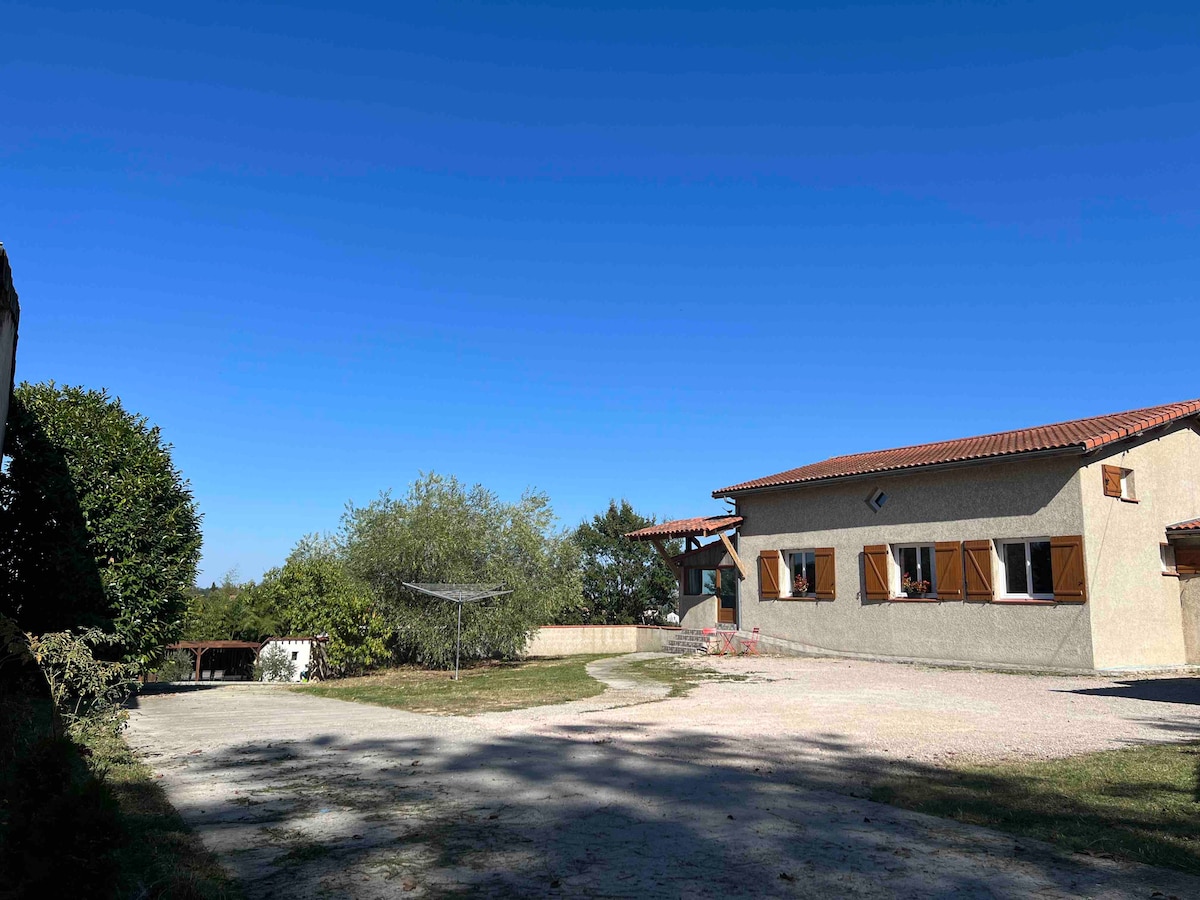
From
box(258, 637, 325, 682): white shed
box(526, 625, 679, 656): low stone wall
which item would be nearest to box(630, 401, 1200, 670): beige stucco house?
box(526, 625, 679, 656): low stone wall

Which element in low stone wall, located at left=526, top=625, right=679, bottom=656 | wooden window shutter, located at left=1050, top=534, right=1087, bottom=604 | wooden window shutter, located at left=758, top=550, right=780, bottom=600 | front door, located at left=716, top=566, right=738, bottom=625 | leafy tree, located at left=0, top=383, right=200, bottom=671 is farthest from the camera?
low stone wall, located at left=526, top=625, right=679, bottom=656

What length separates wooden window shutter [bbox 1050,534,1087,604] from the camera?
15.1 metres

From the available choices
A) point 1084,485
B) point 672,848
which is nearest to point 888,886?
point 672,848

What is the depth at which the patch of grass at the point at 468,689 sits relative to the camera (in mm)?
12238

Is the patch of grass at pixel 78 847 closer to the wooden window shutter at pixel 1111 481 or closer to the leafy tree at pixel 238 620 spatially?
the wooden window shutter at pixel 1111 481

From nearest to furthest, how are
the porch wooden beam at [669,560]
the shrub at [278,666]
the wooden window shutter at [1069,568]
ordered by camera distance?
the wooden window shutter at [1069,568] < the shrub at [278,666] < the porch wooden beam at [669,560]

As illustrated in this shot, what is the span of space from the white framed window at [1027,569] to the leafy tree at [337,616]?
47.0 ft

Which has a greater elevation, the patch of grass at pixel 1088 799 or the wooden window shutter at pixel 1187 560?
the wooden window shutter at pixel 1187 560

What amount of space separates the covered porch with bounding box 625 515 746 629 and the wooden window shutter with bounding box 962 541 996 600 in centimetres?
671

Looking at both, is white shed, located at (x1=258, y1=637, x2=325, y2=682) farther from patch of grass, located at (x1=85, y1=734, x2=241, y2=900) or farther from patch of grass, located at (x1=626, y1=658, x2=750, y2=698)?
patch of grass, located at (x1=85, y1=734, x2=241, y2=900)

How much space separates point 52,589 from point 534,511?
43.1ft

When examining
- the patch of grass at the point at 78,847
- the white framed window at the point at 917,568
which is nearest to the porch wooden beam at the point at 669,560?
the white framed window at the point at 917,568

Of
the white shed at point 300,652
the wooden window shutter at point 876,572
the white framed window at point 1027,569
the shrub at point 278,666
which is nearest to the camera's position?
the white framed window at point 1027,569

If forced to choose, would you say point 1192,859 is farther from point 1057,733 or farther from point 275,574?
point 275,574
